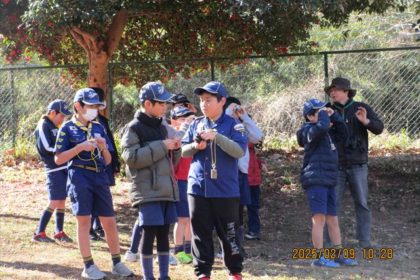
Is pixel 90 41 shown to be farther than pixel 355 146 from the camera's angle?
Yes

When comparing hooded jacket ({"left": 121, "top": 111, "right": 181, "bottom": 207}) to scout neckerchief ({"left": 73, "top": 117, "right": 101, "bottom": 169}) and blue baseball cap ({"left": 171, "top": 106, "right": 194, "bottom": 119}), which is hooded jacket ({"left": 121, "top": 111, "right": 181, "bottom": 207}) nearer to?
scout neckerchief ({"left": 73, "top": 117, "right": 101, "bottom": 169})

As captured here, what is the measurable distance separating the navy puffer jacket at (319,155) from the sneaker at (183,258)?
1402 mm

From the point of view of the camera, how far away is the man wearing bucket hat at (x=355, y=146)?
24.2 feet

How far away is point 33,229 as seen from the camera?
8344 mm

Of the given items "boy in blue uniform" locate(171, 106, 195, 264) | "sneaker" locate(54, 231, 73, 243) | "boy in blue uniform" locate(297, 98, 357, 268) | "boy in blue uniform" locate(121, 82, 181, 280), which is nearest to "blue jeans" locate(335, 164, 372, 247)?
"boy in blue uniform" locate(297, 98, 357, 268)

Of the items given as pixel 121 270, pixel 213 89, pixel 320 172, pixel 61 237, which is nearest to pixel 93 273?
pixel 121 270

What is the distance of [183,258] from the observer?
6895 millimetres

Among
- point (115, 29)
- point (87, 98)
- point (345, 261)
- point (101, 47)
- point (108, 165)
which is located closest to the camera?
point (87, 98)

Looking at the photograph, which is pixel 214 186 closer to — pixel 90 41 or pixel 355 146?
pixel 355 146

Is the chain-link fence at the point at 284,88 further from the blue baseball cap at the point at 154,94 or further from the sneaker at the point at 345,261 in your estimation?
the blue baseball cap at the point at 154,94

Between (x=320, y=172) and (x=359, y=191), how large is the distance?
2.81ft

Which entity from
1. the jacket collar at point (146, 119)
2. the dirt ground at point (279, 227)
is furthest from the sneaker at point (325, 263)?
the jacket collar at point (146, 119)

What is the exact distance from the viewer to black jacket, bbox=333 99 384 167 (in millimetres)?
7371

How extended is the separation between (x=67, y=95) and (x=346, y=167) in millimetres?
10207
